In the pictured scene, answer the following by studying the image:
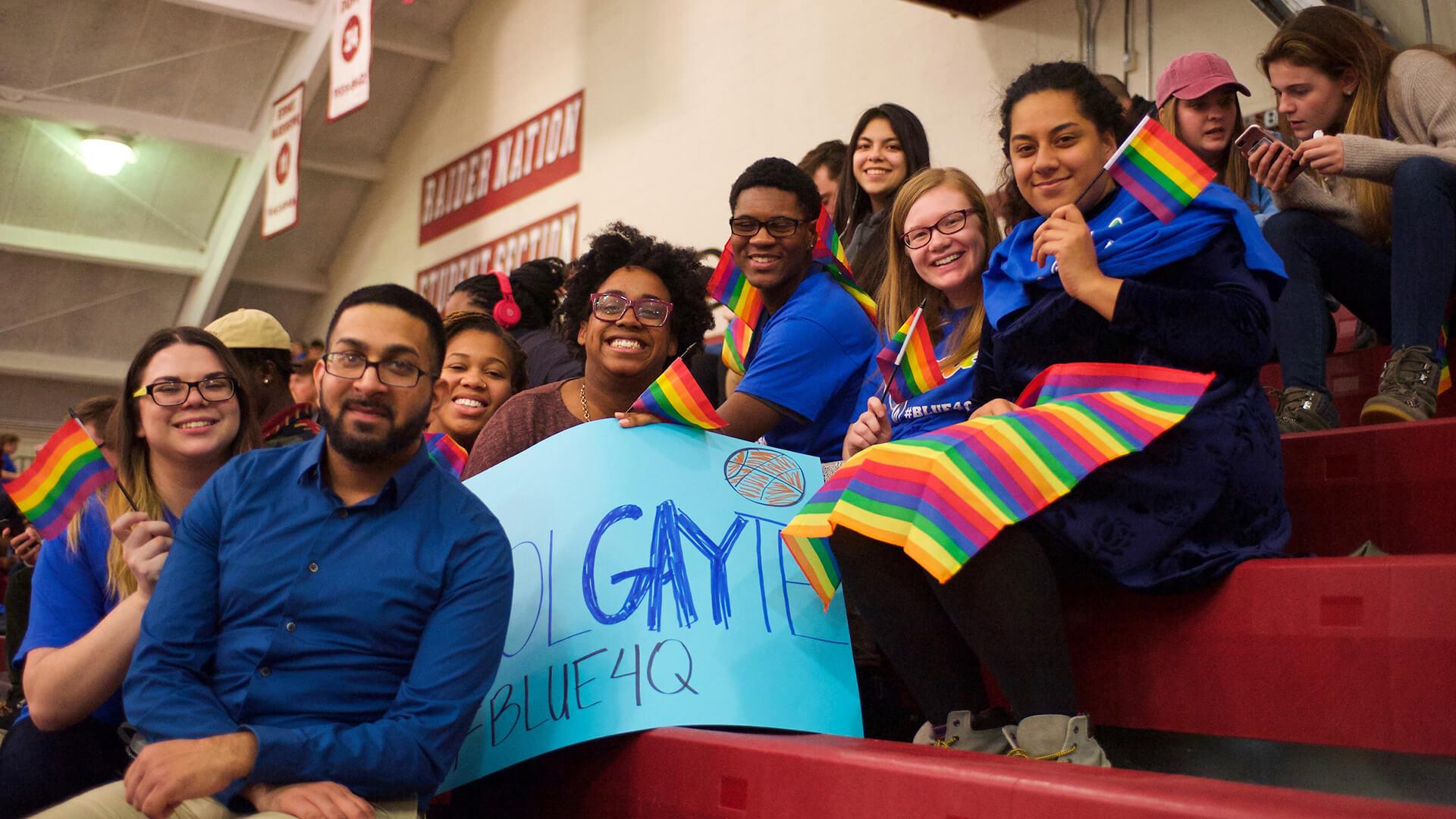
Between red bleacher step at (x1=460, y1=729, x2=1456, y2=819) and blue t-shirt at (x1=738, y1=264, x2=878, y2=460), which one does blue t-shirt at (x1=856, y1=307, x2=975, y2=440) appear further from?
red bleacher step at (x1=460, y1=729, x2=1456, y2=819)

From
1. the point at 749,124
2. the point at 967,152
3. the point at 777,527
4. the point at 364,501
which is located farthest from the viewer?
the point at 749,124

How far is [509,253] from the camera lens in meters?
8.20

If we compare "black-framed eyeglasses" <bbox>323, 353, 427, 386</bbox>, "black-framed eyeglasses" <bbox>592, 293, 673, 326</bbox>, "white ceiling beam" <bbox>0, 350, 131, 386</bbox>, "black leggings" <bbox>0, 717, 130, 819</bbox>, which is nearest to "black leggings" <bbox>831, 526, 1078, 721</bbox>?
"black-framed eyeglasses" <bbox>323, 353, 427, 386</bbox>

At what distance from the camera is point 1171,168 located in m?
1.79

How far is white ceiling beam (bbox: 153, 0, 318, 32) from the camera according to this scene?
329 inches

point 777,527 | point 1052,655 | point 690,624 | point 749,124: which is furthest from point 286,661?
point 749,124

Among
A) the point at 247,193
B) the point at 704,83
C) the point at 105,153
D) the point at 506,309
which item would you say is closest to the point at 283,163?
the point at 247,193

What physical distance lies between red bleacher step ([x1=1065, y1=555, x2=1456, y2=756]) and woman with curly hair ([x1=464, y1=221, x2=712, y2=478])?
1.04 meters

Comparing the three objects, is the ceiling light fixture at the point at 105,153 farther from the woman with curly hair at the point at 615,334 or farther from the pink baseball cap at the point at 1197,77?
the pink baseball cap at the point at 1197,77

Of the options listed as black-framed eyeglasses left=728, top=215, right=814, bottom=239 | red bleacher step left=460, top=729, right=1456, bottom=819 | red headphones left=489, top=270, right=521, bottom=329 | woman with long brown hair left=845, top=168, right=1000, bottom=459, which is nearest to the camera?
red bleacher step left=460, top=729, right=1456, bottom=819

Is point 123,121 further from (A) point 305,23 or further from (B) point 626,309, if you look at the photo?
(B) point 626,309

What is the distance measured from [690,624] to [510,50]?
727 centimetres

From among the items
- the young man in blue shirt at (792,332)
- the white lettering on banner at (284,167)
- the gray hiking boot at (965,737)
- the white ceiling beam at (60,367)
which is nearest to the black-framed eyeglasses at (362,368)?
the young man in blue shirt at (792,332)

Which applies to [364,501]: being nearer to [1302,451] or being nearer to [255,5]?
[1302,451]
